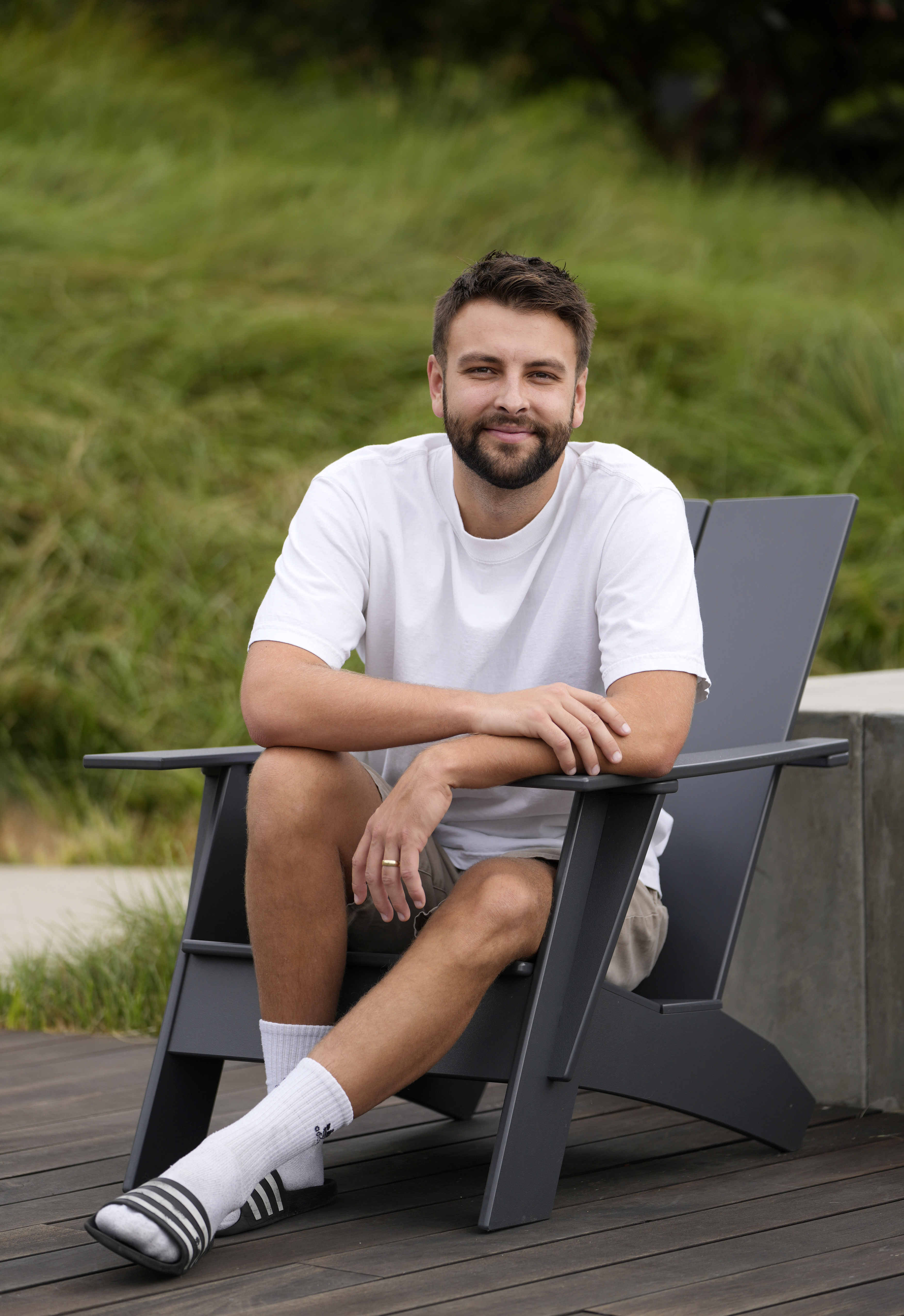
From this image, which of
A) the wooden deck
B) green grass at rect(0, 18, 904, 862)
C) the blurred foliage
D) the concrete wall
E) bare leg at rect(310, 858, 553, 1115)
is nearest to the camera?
the wooden deck

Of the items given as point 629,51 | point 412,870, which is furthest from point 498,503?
point 629,51

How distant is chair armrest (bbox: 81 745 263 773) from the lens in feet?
7.22

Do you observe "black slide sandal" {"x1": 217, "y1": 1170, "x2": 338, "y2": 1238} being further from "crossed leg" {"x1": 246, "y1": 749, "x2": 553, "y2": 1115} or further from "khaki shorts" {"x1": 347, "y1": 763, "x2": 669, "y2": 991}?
"khaki shorts" {"x1": 347, "y1": 763, "x2": 669, "y2": 991}

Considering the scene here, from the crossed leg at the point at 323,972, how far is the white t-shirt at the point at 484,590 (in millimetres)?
197

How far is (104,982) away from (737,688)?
4.97 ft

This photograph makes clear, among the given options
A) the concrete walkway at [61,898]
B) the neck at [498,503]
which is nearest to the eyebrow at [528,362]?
the neck at [498,503]

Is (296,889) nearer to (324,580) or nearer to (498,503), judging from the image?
(324,580)

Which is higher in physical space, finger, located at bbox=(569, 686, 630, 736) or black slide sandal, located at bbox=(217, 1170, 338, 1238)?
finger, located at bbox=(569, 686, 630, 736)

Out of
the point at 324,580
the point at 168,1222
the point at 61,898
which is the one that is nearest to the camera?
the point at 168,1222

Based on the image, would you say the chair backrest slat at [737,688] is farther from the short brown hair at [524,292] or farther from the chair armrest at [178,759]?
the chair armrest at [178,759]

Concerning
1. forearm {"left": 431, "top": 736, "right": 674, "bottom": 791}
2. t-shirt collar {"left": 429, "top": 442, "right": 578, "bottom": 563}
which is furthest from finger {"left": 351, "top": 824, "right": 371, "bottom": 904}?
t-shirt collar {"left": 429, "top": 442, "right": 578, "bottom": 563}

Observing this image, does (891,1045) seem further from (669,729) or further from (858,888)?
(669,729)

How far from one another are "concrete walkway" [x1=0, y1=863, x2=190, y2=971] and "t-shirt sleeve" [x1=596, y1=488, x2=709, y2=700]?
1672 millimetres

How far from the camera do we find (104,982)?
338 cm
